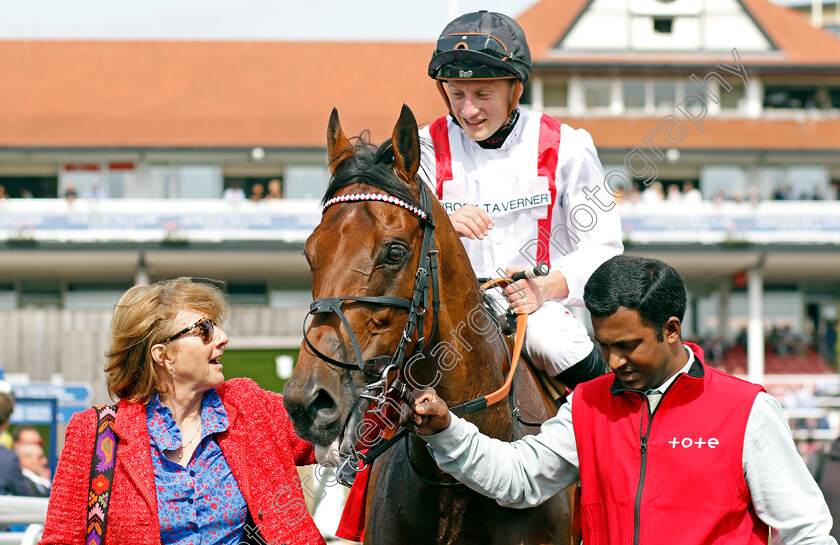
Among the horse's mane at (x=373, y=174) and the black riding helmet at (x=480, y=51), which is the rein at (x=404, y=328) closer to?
the horse's mane at (x=373, y=174)

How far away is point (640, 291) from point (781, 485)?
1.77ft

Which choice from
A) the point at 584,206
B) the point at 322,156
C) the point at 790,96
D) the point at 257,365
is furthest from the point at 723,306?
the point at 584,206

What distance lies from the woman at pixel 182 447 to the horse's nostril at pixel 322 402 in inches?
22.1

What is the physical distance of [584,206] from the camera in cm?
315

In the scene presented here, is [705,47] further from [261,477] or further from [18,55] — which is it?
[261,477]

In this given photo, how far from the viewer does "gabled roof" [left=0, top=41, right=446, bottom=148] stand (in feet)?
89.7

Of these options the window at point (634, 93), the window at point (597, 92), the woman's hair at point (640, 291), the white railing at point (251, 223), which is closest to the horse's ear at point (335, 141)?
the woman's hair at point (640, 291)

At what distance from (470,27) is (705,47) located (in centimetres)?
2832

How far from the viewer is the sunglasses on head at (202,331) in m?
2.62

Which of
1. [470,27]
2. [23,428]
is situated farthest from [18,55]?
[470,27]

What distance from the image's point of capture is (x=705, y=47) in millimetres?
29281

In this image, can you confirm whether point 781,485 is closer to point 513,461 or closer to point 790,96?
point 513,461

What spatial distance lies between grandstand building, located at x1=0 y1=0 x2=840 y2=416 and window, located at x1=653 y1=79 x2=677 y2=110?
Result: 0.22 feet

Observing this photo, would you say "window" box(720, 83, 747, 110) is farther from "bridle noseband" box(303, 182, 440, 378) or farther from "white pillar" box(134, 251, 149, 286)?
"bridle noseband" box(303, 182, 440, 378)
